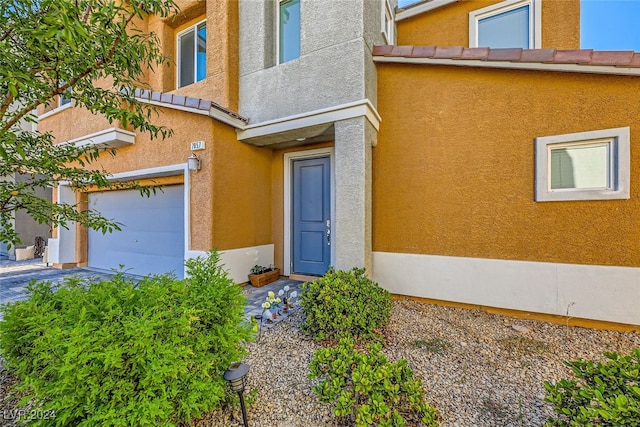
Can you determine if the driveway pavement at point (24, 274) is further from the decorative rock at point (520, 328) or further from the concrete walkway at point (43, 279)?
the decorative rock at point (520, 328)

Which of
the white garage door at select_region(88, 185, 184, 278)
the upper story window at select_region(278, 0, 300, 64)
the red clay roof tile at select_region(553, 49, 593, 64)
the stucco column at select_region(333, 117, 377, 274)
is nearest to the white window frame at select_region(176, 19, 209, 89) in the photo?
the upper story window at select_region(278, 0, 300, 64)

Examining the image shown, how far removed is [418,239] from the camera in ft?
18.0

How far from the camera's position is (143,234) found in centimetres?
793

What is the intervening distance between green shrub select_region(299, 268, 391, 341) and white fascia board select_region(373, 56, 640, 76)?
446 cm

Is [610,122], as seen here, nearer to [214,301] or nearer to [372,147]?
[372,147]

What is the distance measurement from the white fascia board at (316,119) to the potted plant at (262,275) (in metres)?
3.37

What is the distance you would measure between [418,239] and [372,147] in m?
2.21

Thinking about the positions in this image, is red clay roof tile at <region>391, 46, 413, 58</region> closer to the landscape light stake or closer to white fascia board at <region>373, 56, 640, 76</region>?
white fascia board at <region>373, 56, 640, 76</region>

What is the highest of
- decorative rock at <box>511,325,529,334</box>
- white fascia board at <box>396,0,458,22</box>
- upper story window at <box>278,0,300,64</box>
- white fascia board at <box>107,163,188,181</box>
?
white fascia board at <box>396,0,458,22</box>

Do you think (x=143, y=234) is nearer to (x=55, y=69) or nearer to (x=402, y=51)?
(x=55, y=69)

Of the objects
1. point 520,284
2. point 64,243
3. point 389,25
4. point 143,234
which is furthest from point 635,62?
point 64,243

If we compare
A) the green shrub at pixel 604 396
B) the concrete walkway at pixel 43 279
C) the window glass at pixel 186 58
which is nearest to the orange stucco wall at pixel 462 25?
the window glass at pixel 186 58

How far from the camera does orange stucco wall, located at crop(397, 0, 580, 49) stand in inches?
247

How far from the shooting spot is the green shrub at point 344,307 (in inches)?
153
